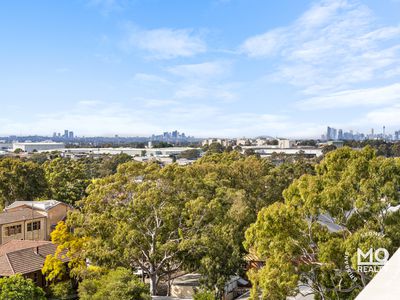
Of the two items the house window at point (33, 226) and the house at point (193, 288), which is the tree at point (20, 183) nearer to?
the house window at point (33, 226)

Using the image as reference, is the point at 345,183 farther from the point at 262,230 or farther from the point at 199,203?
the point at 199,203

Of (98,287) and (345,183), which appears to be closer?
(345,183)

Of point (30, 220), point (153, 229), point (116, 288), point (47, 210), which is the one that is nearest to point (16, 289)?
point (116, 288)

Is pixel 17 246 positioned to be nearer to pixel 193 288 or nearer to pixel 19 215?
pixel 19 215

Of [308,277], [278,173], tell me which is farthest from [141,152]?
[308,277]

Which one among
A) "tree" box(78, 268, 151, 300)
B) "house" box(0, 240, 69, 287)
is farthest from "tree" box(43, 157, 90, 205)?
"tree" box(78, 268, 151, 300)
